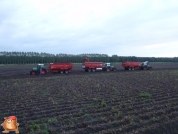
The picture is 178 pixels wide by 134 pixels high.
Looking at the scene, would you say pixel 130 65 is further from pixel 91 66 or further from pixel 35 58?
pixel 35 58

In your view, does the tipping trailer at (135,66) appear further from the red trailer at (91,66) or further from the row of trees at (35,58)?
the row of trees at (35,58)

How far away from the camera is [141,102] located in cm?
1092

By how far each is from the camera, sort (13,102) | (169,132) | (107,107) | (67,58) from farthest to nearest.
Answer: (67,58)
(13,102)
(107,107)
(169,132)

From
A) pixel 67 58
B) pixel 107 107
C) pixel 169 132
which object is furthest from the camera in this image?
pixel 67 58

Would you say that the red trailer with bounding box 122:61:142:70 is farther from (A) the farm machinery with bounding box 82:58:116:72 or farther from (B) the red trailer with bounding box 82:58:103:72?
(B) the red trailer with bounding box 82:58:103:72

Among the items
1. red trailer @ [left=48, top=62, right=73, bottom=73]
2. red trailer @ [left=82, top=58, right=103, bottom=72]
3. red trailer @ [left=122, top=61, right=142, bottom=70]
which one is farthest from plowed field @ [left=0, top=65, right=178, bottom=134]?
red trailer @ [left=122, top=61, right=142, bottom=70]

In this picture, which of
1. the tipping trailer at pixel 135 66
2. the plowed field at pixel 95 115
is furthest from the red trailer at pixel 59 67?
the plowed field at pixel 95 115

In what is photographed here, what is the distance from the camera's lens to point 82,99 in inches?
474

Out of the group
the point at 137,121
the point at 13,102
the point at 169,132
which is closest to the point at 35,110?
the point at 13,102

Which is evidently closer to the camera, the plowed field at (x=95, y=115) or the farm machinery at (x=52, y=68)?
the plowed field at (x=95, y=115)

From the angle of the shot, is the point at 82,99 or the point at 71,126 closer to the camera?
the point at 71,126

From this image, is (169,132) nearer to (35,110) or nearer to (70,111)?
(70,111)

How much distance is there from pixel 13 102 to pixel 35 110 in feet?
8.00

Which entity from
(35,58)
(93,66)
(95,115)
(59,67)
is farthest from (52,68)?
(35,58)
